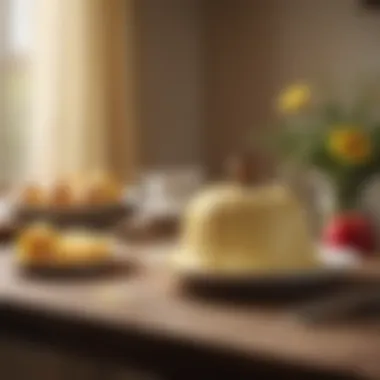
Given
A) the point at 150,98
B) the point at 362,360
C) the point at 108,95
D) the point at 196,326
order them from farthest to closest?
the point at 150,98 → the point at 108,95 → the point at 196,326 → the point at 362,360

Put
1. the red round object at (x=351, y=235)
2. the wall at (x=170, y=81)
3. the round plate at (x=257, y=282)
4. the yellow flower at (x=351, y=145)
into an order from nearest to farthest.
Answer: the round plate at (x=257, y=282) → the red round object at (x=351, y=235) → the yellow flower at (x=351, y=145) → the wall at (x=170, y=81)

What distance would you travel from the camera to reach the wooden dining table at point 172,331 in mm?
1209

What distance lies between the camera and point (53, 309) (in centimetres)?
149

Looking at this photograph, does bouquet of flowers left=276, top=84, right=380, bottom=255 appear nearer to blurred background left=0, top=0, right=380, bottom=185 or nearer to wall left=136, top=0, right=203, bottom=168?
blurred background left=0, top=0, right=380, bottom=185

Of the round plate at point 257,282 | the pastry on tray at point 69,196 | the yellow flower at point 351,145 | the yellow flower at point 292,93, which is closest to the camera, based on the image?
the round plate at point 257,282

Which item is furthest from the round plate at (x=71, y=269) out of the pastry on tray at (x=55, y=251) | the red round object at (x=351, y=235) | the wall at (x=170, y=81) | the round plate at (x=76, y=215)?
the wall at (x=170, y=81)

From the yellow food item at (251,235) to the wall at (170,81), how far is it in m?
2.14

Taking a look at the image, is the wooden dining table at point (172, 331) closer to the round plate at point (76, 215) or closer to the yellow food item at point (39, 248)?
the yellow food item at point (39, 248)

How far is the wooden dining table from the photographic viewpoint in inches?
47.6

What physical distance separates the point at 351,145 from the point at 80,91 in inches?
49.9

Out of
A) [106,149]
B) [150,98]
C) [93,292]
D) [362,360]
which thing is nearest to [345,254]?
[93,292]

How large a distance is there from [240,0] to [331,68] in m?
0.49

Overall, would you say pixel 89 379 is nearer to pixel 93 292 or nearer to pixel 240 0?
pixel 93 292

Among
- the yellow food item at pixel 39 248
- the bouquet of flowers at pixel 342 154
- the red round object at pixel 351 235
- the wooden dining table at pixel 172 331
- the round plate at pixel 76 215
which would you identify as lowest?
the wooden dining table at pixel 172 331
